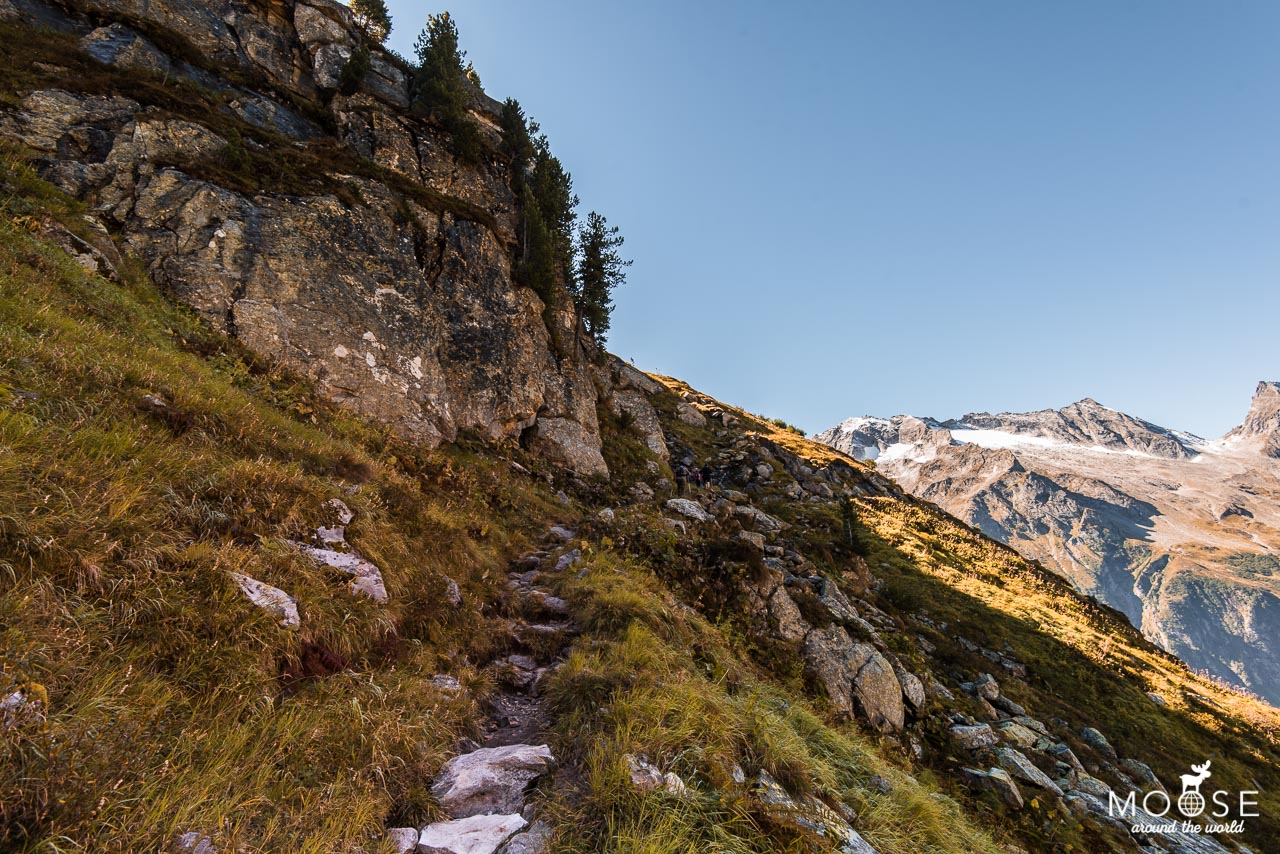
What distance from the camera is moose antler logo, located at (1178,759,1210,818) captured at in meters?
14.6

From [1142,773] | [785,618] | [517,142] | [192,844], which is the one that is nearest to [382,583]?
[192,844]

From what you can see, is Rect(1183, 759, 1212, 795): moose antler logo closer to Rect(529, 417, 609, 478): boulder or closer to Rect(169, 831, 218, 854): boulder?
Rect(529, 417, 609, 478): boulder

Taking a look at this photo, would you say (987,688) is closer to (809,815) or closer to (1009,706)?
(1009,706)

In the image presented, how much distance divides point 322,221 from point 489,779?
2037cm

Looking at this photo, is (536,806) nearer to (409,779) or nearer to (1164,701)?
(409,779)

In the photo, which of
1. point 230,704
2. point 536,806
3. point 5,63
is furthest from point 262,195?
point 536,806

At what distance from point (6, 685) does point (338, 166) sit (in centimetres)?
2436

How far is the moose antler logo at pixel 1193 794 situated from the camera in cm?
1458

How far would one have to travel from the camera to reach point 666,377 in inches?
2945

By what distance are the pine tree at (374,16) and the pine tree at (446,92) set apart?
1243 centimetres

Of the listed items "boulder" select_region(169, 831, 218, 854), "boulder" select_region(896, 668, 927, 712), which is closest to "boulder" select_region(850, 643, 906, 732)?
"boulder" select_region(896, 668, 927, 712)

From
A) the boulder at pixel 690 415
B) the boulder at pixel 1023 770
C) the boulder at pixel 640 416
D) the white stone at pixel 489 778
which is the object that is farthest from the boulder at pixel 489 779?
the boulder at pixel 690 415

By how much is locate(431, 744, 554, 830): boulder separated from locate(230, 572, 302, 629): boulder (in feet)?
7.21

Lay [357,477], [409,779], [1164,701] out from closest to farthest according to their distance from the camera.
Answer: [409,779] → [357,477] → [1164,701]
